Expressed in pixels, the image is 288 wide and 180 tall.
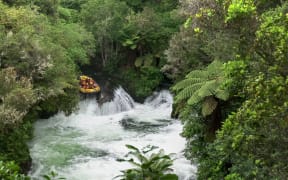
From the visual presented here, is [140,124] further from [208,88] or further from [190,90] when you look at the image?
[208,88]

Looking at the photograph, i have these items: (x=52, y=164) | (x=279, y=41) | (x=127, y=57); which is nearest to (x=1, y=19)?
(x=52, y=164)

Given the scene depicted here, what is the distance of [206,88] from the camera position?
10.5 m

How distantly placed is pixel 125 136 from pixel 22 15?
561 centimetres

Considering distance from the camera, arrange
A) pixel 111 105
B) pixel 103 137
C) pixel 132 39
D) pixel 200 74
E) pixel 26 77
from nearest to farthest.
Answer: pixel 200 74 < pixel 26 77 < pixel 103 137 < pixel 111 105 < pixel 132 39

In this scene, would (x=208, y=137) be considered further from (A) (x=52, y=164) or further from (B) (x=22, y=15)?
(B) (x=22, y=15)

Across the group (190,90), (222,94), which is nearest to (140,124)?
(190,90)

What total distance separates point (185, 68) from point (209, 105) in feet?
18.5

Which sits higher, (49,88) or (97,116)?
(49,88)

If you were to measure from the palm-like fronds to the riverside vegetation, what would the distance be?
3 cm

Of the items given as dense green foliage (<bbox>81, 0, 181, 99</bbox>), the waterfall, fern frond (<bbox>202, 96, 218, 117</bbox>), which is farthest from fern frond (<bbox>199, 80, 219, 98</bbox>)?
dense green foliage (<bbox>81, 0, 181, 99</bbox>)

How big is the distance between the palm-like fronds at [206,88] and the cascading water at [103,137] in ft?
7.84

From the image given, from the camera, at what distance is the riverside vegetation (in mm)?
5055

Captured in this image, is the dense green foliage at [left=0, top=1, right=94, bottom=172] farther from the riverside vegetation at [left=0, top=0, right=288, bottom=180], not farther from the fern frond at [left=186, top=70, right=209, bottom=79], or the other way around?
the fern frond at [left=186, top=70, right=209, bottom=79]

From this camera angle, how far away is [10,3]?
1717 centimetres
